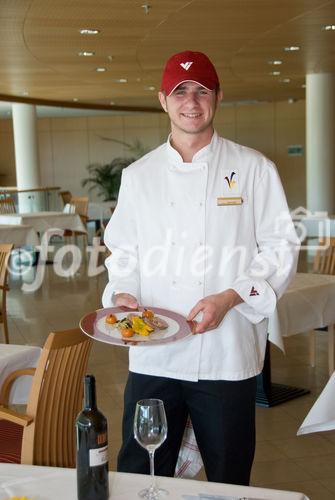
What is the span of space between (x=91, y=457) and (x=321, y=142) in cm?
1162

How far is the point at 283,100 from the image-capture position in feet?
66.1

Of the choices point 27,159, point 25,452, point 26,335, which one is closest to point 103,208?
point 27,159

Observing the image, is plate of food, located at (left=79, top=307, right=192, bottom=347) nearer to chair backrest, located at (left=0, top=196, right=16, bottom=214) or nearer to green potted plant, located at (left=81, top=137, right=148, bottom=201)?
chair backrest, located at (left=0, top=196, right=16, bottom=214)

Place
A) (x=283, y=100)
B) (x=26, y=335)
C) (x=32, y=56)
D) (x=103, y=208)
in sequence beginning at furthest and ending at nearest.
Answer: (x=283, y=100), (x=103, y=208), (x=32, y=56), (x=26, y=335)

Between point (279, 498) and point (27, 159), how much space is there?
1498 centimetres

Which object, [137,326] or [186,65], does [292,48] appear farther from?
[137,326]

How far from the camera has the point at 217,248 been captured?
229 cm

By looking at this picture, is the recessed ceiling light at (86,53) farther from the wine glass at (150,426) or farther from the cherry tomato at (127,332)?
the wine glass at (150,426)

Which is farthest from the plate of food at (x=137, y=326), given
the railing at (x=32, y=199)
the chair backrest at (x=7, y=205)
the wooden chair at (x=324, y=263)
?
the railing at (x=32, y=199)

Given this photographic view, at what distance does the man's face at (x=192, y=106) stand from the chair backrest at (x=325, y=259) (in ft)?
12.0

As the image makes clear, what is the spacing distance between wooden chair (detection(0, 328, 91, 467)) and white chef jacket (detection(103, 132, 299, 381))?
506 mm

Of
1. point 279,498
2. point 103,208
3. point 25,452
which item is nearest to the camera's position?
point 279,498

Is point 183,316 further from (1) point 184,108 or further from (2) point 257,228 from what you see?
(1) point 184,108

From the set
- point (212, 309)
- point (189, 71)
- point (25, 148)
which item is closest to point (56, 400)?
point (212, 309)
